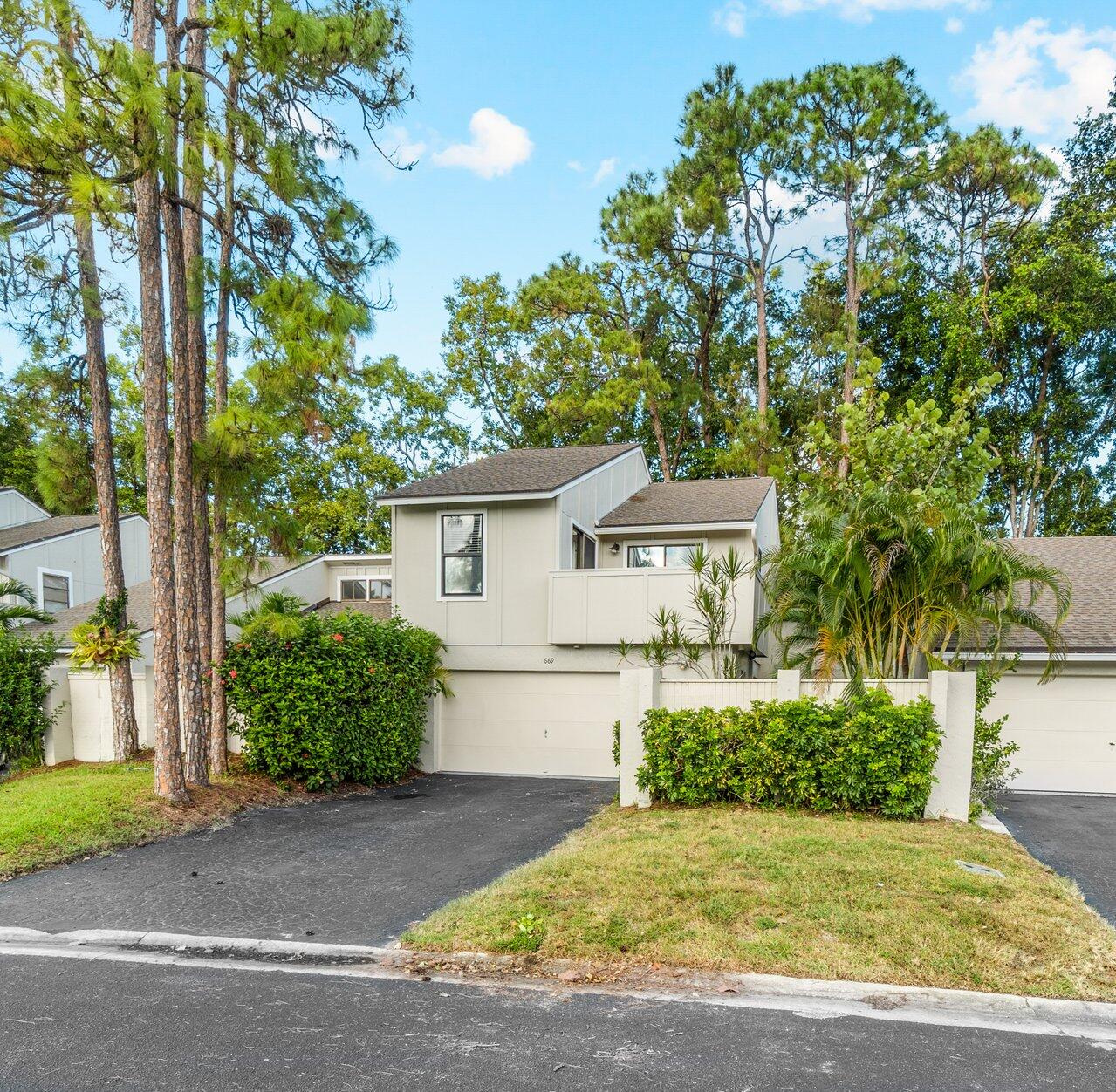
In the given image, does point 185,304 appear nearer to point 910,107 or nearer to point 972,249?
point 910,107

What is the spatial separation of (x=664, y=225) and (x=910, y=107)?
746 cm

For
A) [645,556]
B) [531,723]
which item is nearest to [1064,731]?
[645,556]

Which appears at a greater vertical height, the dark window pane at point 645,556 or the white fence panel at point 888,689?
the dark window pane at point 645,556

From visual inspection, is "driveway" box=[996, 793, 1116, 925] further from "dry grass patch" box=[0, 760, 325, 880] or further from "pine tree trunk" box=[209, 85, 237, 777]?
"pine tree trunk" box=[209, 85, 237, 777]

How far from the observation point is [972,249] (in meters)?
25.2

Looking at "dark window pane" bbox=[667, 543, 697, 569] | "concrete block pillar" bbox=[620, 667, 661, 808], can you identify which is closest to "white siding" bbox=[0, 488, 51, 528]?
"dark window pane" bbox=[667, 543, 697, 569]

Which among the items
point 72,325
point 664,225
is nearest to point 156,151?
point 72,325

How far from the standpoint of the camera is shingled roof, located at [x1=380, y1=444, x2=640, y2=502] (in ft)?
45.9

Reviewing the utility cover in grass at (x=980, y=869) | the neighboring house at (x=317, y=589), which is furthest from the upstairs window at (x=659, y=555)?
the utility cover in grass at (x=980, y=869)

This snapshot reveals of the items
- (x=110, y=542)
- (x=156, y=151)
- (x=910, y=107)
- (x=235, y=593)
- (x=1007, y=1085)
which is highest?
(x=910, y=107)

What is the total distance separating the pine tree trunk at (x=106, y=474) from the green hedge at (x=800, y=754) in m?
8.22

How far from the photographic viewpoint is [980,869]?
272 inches

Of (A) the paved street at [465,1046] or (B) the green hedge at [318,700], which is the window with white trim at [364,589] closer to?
(B) the green hedge at [318,700]

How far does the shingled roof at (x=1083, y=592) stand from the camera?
501 inches
